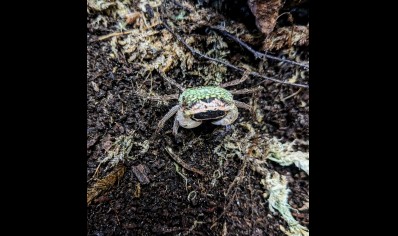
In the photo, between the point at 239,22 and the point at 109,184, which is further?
the point at 239,22

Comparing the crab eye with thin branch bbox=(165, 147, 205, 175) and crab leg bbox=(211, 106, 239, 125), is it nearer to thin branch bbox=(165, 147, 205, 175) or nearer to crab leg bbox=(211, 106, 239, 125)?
crab leg bbox=(211, 106, 239, 125)

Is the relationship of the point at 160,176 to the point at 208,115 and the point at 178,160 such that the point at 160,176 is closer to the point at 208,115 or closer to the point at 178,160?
the point at 178,160

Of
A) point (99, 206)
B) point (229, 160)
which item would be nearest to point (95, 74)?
point (99, 206)

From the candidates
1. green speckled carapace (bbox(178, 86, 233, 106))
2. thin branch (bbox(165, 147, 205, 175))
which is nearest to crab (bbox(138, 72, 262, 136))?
green speckled carapace (bbox(178, 86, 233, 106))

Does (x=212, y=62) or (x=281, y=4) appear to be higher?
(x=281, y=4)

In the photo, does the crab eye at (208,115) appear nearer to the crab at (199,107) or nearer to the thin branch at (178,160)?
the crab at (199,107)

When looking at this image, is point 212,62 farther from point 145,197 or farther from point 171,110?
point 145,197

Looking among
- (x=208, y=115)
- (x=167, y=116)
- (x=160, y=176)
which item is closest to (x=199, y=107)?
(x=208, y=115)

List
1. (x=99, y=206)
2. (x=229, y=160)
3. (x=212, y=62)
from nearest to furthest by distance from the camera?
(x=99, y=206) → (x=229, y=160) → (x=212, y=62)
